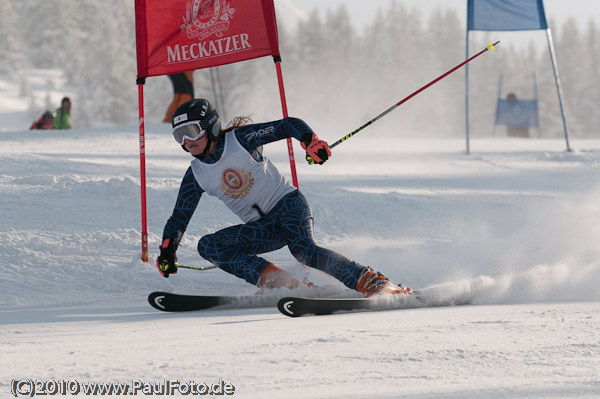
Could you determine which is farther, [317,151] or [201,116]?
[201,116]

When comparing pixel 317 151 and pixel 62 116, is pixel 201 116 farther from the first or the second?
pixel 62 116

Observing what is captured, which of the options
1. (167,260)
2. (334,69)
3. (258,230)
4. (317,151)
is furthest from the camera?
(334,69)

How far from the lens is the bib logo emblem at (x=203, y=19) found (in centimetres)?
510

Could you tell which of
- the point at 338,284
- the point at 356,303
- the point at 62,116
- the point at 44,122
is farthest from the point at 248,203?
the point at 62,116

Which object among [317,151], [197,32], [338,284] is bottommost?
[338,284]

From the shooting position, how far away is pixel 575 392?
2.07 m

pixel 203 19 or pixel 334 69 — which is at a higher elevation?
pixel 334 69

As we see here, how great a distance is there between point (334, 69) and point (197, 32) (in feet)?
192

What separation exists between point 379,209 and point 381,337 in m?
4.49

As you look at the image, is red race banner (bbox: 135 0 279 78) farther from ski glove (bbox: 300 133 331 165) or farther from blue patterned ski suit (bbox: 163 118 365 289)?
ski glove (bbox: 300 133 331 165)

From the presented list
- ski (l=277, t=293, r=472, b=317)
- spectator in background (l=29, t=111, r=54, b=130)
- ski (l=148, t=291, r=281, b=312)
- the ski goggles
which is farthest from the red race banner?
spectator in background (l=29, t=111, r=54, b=130)

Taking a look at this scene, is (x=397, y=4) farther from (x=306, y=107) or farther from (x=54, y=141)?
(x=54, y=141)

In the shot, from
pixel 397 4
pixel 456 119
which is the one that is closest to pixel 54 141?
pixel 456 119

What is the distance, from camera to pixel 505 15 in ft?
38.1
